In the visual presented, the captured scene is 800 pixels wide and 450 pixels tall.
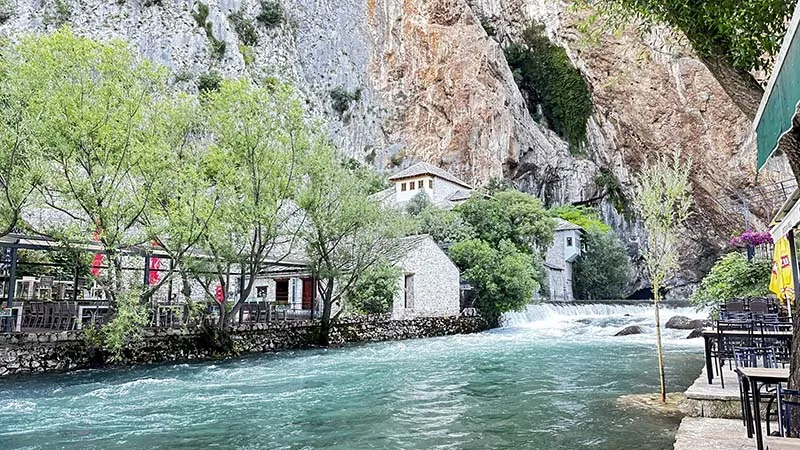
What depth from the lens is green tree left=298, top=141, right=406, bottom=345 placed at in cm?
1645

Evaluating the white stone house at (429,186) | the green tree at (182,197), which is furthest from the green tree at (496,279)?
the green tree at (182,197)

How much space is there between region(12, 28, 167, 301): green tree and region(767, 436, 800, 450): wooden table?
12.5m

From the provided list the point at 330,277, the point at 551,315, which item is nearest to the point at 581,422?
the point at 330,277

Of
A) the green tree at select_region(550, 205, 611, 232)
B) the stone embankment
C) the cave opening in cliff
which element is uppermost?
the green tree at select_region(550, 205, 611, 232)

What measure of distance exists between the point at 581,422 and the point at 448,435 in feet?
5.80

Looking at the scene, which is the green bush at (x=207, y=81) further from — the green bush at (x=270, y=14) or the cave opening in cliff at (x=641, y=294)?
the cave opening in cliff at (x=641, y=294)

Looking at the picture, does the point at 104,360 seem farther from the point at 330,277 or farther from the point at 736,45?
the point at 736,45

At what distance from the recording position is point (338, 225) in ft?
55.4

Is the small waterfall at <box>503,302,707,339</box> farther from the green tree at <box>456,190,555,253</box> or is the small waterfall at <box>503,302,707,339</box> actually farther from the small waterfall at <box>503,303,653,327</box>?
the green tree at <box>456,190,555,253</box>

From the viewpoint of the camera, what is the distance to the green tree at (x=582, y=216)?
134ft

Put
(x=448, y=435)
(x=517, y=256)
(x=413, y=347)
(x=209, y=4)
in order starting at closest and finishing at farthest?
(x=448, y=435) < (x=413, y=347) < (x=517, y=256) < (x=209, y=4)

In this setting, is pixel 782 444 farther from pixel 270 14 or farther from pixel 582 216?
pixel 270 14

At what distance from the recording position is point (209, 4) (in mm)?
41906

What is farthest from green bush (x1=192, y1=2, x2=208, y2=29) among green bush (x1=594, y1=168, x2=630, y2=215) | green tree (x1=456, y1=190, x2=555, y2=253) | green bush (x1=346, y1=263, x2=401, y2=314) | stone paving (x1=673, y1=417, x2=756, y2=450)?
stone paving (x1=673, y1=417, x2=756, y2=450)
